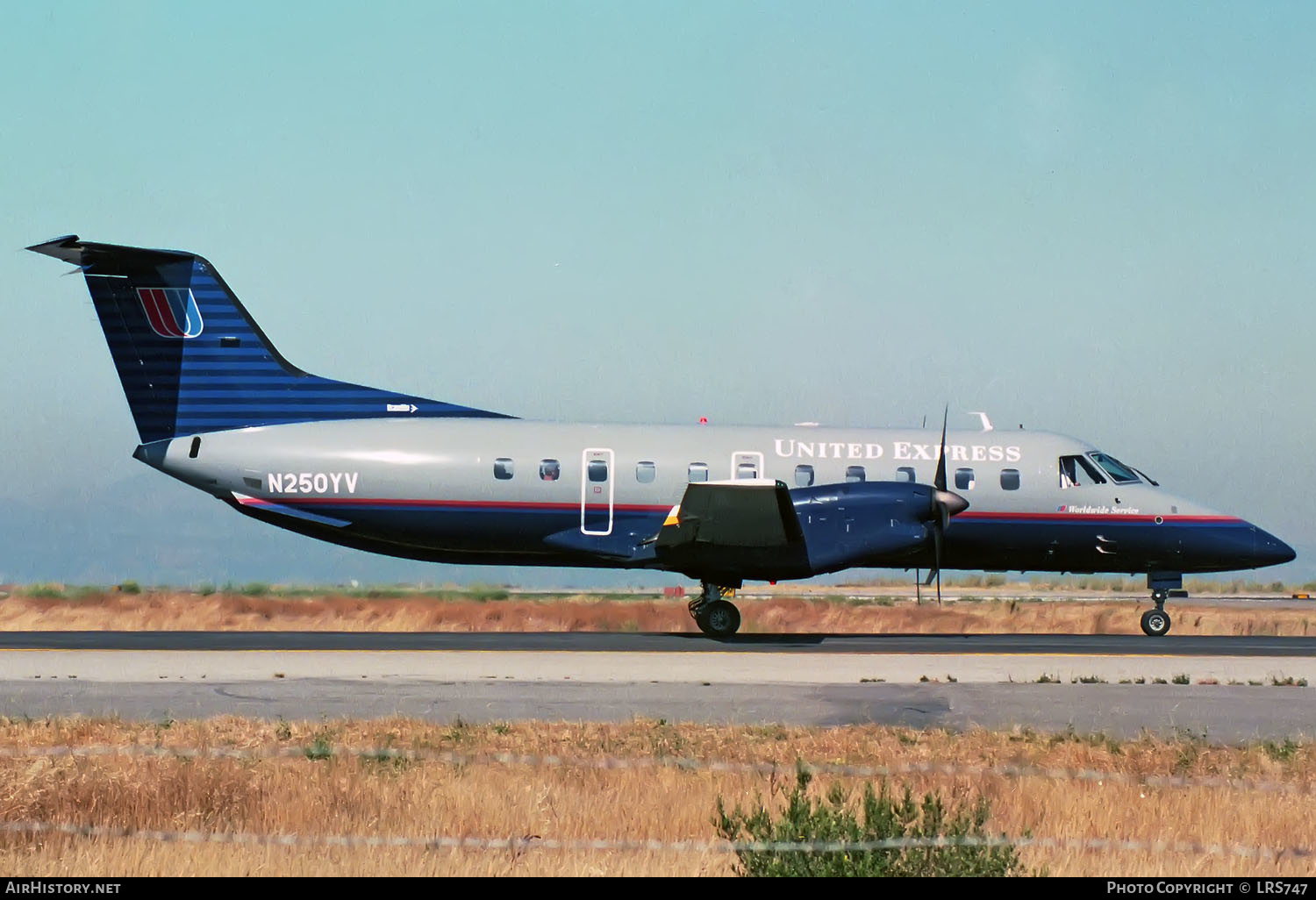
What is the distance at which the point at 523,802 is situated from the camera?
1064 cm

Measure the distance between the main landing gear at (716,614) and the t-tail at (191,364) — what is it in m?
5.75

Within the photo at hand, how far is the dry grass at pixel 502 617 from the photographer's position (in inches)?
1192

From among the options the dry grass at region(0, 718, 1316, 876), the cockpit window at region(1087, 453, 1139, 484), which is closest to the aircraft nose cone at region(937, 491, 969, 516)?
the cockpit window at region(1087, 453, 1139, 484)

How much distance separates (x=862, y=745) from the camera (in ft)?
44.8

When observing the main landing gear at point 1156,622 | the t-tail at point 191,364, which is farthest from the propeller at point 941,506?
the t-tail at point 191,364

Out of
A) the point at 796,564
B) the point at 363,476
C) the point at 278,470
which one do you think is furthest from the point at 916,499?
the point at 278,470

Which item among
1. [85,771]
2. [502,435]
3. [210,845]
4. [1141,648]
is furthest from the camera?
[502,435]

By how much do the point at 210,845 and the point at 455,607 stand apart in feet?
77.6

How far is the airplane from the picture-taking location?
967 inches

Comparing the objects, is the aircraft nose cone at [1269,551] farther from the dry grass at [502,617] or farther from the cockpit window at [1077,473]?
the dry grass at [502,617]

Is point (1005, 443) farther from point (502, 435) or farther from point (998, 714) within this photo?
point (998, 714)

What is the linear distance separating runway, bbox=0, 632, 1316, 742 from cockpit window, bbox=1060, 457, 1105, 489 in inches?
163

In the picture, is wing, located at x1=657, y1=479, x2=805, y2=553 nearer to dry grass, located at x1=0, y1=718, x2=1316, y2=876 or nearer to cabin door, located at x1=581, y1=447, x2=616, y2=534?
cabin door, located at x1=581, y1=447, x2=616, y2=534

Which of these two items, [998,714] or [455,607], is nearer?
[998,714]
